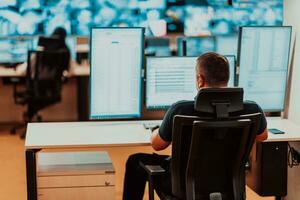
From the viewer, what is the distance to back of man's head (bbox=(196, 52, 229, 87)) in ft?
9.12

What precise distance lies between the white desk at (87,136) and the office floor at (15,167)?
81 cm

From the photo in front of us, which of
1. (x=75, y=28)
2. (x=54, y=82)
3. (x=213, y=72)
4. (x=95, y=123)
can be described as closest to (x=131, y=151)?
(x=54, y=82)

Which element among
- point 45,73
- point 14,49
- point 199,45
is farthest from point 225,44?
point 14,49

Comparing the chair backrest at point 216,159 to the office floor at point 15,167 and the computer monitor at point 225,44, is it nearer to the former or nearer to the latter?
the office floor at point 15,167

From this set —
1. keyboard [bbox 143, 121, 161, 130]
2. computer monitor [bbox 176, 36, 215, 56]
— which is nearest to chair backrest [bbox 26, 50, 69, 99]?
computer monitor [bbox 176, 36, 215, 56]

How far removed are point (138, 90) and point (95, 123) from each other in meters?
0.37

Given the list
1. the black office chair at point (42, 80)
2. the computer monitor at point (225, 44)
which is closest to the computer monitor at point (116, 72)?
the computer monitor at point (225, 44)

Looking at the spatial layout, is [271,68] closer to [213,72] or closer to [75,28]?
[213,72]

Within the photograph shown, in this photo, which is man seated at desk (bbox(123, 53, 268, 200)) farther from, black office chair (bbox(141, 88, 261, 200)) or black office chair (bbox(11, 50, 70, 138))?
black office chair (bbox(11, 50, 70, 138))

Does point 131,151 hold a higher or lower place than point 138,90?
lower

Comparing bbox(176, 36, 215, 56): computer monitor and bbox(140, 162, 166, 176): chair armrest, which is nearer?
bbox(140, 162, 166, 176): chair armrest

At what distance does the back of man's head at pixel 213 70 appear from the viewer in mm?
2781

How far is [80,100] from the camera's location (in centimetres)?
695

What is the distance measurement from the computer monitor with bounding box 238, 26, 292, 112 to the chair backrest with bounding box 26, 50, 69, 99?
2912 millimetres
